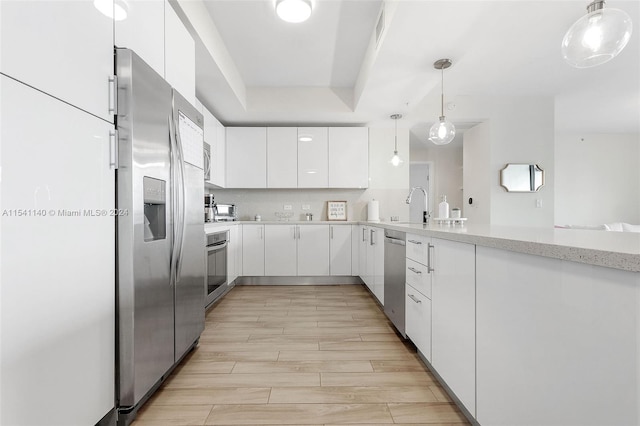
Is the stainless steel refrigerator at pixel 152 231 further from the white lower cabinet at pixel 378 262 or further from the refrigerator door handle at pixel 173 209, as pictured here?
the white lower cabinet at pixel 378 262

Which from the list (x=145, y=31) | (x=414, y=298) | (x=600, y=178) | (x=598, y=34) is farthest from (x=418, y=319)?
(x=600, y=178)

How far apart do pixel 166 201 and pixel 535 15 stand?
9.65 ft

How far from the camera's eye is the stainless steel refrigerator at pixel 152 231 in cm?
135

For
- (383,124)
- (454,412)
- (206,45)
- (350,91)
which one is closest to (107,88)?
(206,45)

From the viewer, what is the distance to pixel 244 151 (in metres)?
4.42

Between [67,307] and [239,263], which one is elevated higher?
[67,307]

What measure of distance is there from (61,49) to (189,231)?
110 centimetres

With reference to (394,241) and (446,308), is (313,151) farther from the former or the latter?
(446,308)

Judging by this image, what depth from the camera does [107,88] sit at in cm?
130

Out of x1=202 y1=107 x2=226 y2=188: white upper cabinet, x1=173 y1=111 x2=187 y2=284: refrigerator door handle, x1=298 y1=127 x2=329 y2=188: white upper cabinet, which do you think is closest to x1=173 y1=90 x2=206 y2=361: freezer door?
x1=173 y1=111 x2=187 y2=284: refrigerator door handle

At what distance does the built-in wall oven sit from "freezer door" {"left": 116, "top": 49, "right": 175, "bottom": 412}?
49.7 inches

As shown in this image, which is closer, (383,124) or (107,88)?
(107,88)

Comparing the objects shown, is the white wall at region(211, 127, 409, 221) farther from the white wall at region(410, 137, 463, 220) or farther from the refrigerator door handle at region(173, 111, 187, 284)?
the refrigerator door handle at region(173, 111, 187, 284)

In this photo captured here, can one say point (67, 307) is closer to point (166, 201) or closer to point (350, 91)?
point (166, 201)
